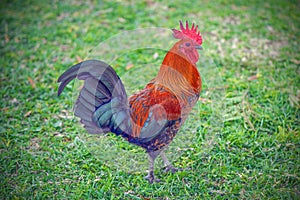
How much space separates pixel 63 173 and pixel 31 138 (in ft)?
2.49

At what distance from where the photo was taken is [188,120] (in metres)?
4.46

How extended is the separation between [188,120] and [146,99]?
1126mm

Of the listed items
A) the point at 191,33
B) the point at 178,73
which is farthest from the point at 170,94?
the point at 191,33

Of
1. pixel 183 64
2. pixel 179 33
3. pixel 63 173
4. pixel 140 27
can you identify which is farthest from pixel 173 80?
pixel 140 27

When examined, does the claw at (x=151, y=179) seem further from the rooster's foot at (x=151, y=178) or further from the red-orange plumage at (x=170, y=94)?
the red-orange plumage at (x=170, y=94)

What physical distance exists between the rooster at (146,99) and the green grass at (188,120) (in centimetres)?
50

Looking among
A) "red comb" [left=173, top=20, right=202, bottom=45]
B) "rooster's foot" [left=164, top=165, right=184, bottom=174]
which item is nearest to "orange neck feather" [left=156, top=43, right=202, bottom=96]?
"red comb" [left=173, top=20, right=202, bottom=45]

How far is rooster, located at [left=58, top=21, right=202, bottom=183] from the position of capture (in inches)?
131

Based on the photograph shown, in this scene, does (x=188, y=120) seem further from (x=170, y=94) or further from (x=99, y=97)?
(x=99, y=97)

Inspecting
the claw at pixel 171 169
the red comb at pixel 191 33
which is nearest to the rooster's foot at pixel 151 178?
the claw at pixel 171 169

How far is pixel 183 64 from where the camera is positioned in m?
3.54

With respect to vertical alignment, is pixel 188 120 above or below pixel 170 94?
below

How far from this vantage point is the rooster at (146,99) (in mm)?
3336

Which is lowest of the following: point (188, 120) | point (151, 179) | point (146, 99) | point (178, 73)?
point (151, 179)
